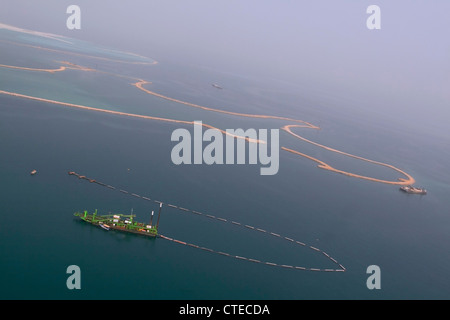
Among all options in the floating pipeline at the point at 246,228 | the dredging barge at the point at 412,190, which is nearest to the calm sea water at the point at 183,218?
the floating pipeline at the point at 246,228

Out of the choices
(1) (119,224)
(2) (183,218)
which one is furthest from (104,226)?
(2) (183,218)

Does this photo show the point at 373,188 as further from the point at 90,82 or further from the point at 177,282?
the point at 90,82

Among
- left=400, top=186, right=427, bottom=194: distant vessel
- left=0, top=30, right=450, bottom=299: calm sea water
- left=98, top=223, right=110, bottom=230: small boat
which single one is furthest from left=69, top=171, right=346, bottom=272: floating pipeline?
left=400, top=186, right=427, bottom=194: distant vessel

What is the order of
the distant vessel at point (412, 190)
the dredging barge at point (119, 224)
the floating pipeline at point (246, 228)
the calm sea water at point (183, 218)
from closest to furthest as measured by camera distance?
the calm sea water at point (183, 218)
the floating pipeline at point (246, 228)
the dredging barge at point (119, 224)
the distant vessel at point (412, 190)

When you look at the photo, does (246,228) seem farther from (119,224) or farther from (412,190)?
(412,190)

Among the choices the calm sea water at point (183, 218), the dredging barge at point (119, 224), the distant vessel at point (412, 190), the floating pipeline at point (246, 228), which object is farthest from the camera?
the distant vessel at point (412, 190)

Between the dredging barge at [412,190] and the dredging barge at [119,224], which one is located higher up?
the dredging barge at [119,224]

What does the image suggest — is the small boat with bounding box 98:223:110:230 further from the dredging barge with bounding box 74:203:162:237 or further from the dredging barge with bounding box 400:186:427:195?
the dredging barge with bounding box 400:186:427:195

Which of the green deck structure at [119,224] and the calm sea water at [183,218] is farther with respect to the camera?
the green deck structure at [119,224]

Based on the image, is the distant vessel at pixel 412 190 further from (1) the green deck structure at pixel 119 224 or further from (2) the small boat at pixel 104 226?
(2) the small boat at pixel 104 226

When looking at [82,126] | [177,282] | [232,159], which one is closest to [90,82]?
[82,126]
